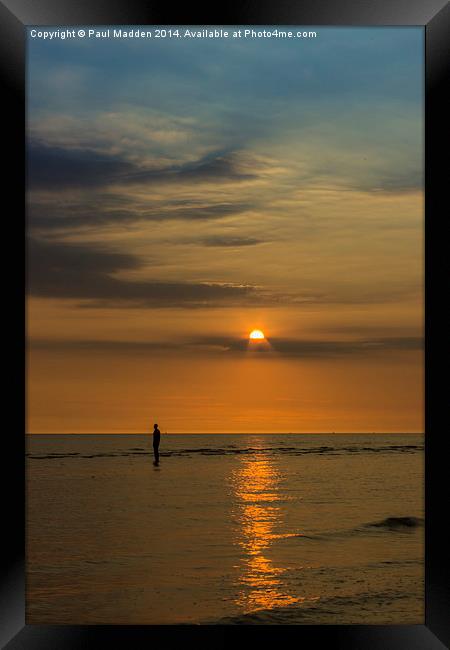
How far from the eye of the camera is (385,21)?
356 centimetres

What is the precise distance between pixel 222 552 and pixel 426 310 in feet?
19.7

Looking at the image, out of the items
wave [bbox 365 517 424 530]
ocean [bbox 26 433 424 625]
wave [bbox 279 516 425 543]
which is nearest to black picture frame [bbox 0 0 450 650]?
ocean [bbox 26 433 424 625]

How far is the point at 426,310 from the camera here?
348 centimetres

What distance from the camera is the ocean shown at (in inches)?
245

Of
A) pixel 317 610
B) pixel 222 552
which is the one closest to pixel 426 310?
pixel 317 610

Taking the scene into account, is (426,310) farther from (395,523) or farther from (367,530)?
(395,523)

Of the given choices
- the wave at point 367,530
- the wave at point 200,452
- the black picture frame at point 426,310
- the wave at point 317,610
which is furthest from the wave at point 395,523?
the wave at point 200,452

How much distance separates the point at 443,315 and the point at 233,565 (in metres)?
5.33

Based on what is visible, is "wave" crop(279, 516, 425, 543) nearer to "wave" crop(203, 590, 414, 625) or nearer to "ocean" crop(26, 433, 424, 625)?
"ocean" crop(26, 433, 424, 625)

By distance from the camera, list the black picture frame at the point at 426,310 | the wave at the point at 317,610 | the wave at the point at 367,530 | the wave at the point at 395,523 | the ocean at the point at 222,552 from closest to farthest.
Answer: the black picture frame at the point at 426,310, the wave at the point at 317,610, the ocean at the point at 222,552, the wave at the point at 367,530, the wave at the point at 395,523

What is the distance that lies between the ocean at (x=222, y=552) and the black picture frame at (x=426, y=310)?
1501 millimetres

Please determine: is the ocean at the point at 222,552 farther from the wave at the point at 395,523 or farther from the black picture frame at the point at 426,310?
the black picture frame at the point at 426,310

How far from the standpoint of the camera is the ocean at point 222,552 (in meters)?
6.22

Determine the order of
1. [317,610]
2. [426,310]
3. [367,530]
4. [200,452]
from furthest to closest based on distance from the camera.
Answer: [200,452] → [367,530] → [317,610] → [426,310]
